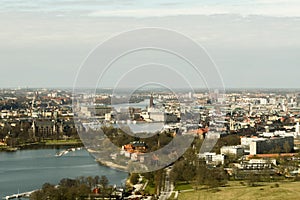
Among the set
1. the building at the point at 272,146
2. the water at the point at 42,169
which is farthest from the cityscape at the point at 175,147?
the water at the point at 42,169

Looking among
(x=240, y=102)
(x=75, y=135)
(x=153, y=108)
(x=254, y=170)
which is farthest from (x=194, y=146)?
(x=240, y=102)

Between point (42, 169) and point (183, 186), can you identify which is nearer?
point (183, 186)

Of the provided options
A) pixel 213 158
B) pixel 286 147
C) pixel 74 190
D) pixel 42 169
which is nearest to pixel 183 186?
pixel 74 190

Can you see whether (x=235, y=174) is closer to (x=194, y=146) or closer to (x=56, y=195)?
(x=194, y=146)

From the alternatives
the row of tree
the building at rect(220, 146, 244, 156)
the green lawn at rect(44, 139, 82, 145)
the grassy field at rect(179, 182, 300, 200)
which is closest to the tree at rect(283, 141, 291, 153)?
the building at rect(220, 146, 244, 156)

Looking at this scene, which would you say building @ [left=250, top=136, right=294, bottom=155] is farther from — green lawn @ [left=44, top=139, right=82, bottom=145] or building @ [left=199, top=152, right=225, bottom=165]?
green lawn @ [left=44, top=139, right=82, bottom=145]

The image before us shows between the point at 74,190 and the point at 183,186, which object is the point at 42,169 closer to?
the point at 183,186
